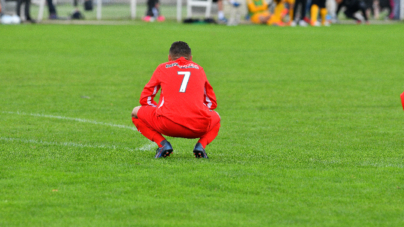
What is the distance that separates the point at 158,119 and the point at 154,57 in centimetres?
1173

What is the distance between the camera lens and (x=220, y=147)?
26.3 ft

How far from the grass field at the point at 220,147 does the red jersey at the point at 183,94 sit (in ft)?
1.48

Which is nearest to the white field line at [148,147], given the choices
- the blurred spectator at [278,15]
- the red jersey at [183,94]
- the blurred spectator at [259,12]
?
the red jersey at [183,94]

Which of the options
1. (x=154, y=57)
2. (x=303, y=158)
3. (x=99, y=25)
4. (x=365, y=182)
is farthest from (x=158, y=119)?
(x=99, y=25)

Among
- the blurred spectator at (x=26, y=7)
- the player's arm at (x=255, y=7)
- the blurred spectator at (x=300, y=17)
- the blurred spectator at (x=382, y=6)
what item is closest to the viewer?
the blurred spectator at (x=26, y=7)

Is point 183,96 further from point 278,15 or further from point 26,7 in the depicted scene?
point 278,15

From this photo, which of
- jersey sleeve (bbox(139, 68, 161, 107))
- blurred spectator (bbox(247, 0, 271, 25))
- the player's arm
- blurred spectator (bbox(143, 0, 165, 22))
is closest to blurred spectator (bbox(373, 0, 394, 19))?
blurred spectator (bbox(247, 0, 271, 25))

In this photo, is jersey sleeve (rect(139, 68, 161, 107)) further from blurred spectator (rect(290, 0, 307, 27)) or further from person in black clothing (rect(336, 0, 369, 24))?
person in black clothing (rect(336, 0, 369, 24))

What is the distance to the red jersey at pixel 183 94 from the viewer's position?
22.2 ft

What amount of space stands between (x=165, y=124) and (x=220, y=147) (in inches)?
54.5

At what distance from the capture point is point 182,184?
237 inches

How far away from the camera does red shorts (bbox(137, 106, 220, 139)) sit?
22.3 feet

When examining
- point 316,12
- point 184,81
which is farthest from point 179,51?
point 316,12

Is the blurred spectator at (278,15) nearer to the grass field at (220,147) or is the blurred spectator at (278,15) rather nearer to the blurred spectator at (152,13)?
the blurred spectator at (152,13)
